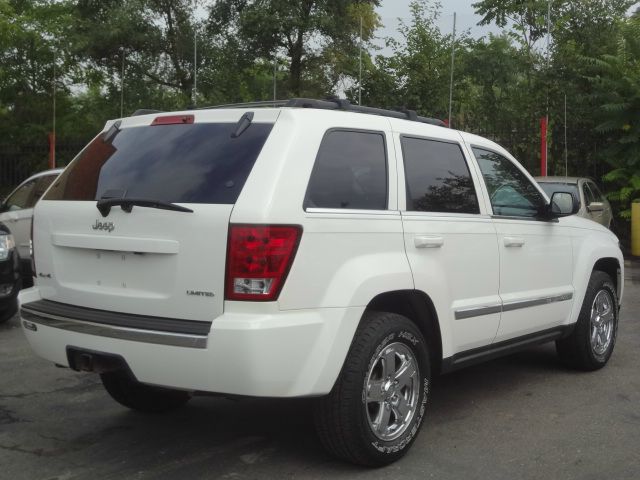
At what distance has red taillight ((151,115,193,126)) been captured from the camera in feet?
13.4

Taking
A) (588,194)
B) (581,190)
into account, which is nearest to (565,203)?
(581,190)

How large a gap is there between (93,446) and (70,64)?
20.0m

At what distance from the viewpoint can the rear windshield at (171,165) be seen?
3721 millimetres

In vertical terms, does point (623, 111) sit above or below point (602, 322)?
above

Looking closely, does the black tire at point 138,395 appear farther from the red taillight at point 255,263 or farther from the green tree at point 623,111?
the green tree at point 623,111

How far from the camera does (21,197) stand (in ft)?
34.8

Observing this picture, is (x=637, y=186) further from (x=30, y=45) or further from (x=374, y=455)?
(x=30, y=45)

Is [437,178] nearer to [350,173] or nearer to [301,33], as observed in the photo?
[350,173]

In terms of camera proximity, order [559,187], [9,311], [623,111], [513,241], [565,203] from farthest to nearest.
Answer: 1. [623,111]
2. [559,187]
3. [9,311]
4. [565,203]
5. [513,241]

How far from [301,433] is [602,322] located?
9.46ft

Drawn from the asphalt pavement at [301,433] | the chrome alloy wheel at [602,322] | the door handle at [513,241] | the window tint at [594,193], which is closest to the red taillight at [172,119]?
the asphalt pavement at [301,433]

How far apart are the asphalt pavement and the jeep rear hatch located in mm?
882

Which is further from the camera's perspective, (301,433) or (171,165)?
(301,433)

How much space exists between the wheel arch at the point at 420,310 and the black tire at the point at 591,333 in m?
1.88
